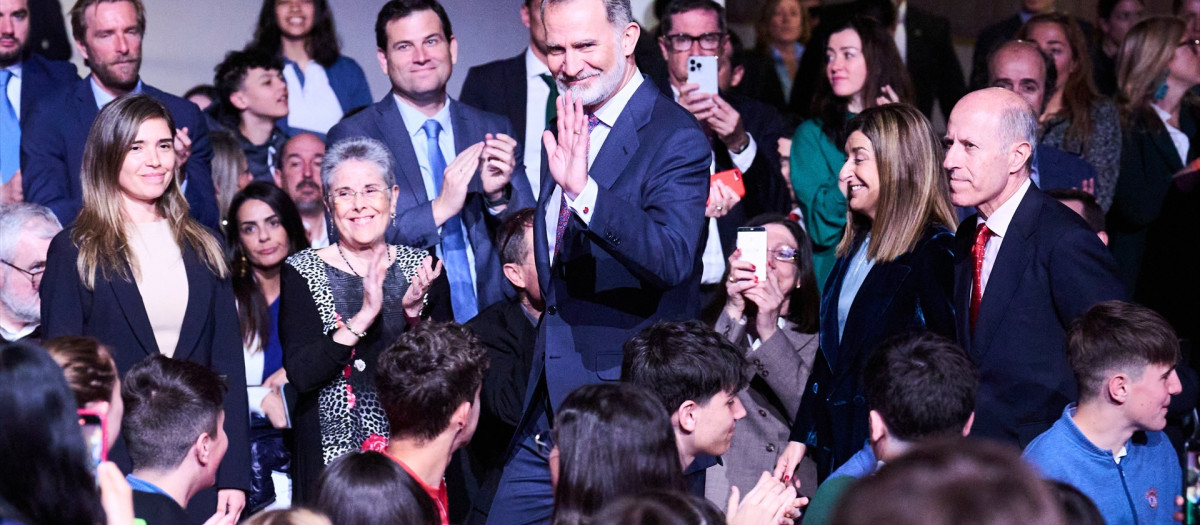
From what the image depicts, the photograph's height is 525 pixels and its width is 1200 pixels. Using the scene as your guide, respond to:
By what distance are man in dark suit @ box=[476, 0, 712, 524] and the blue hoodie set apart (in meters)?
0.96

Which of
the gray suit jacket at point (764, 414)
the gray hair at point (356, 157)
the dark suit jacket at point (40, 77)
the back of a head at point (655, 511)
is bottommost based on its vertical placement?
the gray suit jacket at point (764, 414)

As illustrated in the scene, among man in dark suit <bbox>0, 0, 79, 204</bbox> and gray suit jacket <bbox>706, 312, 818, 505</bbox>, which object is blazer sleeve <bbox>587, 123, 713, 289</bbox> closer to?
gray suit jacket <bbox>706, 312, 818, 505</bbox>

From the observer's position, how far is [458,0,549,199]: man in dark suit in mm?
5652

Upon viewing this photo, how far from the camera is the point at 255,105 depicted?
5.99 m

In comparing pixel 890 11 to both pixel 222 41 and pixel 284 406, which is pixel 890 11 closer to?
pixel 222 41

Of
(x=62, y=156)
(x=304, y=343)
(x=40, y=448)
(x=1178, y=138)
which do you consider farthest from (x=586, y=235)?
(x=1178, y=138)

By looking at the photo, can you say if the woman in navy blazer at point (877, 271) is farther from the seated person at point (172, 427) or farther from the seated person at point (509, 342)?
the seated person at point (172, 427)

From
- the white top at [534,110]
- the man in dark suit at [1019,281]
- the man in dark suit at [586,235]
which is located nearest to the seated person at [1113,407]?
the man in dark suit at [1019,281]

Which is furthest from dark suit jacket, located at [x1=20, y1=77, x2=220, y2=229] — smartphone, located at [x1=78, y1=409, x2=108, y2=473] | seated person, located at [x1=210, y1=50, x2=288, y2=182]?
smartphone, located at [x1=78, y1=409, x2=108, y2=473]

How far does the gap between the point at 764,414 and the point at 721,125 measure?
1340 mm

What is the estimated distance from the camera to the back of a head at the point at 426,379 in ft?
10.8

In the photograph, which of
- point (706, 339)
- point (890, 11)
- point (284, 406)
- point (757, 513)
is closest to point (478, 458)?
point (284, 406)

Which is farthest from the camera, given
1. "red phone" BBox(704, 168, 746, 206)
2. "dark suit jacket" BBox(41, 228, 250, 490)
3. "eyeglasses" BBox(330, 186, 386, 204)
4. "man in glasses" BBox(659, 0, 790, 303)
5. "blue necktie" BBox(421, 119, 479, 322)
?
"man in glasses" BBox(659, 0, 790, 303)

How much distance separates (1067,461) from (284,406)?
261 centimetres
